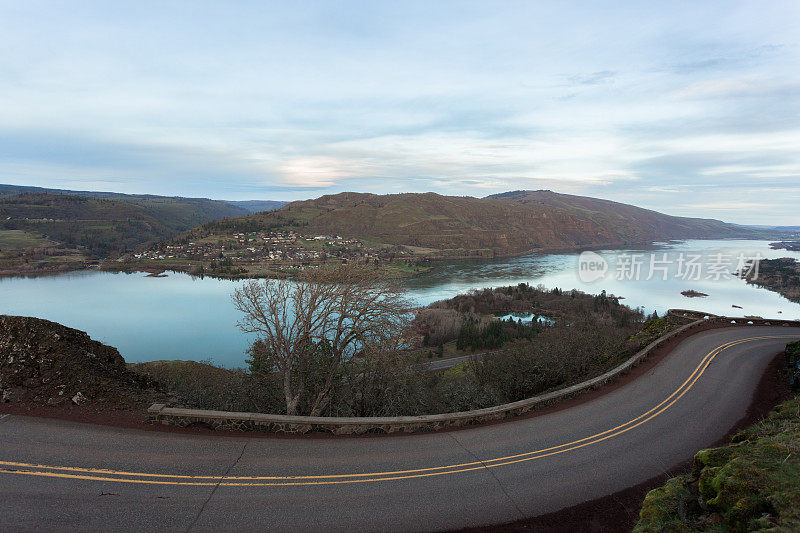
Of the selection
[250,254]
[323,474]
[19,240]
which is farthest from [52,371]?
[19,240]

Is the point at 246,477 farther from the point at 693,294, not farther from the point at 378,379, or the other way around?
the point at 693,294

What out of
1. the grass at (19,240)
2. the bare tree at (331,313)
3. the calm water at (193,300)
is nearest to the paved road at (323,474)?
the bare tree at (331,313)

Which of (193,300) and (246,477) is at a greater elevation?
(246,477)

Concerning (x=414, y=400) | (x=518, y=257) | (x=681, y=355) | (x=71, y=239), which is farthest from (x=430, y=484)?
(x=71, y=239)

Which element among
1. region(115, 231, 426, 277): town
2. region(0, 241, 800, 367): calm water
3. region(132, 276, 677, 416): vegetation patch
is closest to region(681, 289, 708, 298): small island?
region(0, 241, 800, 367): calm water

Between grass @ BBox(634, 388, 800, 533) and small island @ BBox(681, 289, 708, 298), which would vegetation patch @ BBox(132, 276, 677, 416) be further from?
small island @ BBox(681, 289, 708, 298)

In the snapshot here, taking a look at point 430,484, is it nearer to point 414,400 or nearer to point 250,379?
point 414,400
